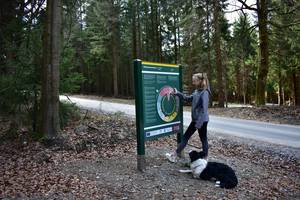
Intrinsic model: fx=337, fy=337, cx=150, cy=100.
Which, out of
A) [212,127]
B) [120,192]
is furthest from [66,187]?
[212,127]

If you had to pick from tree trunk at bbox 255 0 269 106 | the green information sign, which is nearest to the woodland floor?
the green information sign

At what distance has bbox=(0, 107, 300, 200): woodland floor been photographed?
5.72 meters

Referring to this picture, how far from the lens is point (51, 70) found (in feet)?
28.6

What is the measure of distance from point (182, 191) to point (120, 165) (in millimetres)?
1866

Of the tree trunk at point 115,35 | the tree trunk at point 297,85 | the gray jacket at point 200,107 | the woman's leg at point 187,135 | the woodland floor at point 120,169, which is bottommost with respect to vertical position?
the woodland floor at point 120,169

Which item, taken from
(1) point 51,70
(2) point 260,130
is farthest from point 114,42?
(1) point 51,70

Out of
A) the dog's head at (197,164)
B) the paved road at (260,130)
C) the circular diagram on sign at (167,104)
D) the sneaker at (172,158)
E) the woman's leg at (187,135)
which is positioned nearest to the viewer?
the dog's head at (197,164)

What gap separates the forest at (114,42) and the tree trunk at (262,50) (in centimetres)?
6

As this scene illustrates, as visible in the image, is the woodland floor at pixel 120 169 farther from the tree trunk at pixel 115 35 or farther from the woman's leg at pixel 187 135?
the tree trunk at pixel 115 35

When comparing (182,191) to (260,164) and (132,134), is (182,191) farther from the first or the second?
(132,134)

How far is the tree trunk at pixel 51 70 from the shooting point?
8.71 m

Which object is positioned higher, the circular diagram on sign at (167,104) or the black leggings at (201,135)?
the circular diagram on sign at (167,104)

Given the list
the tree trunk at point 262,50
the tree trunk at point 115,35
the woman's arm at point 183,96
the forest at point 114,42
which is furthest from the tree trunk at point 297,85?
the woman's arm at point 183,96

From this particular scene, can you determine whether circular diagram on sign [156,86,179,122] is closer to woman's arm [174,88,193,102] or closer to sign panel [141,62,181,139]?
sign panel [141,62,181,139]
